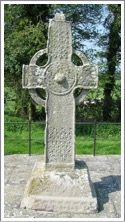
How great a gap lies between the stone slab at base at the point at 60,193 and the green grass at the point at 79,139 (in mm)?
3109

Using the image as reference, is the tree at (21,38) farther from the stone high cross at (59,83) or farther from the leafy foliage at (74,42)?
the stone high cross at (59,83)

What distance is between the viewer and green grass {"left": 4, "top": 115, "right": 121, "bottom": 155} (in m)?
9.15

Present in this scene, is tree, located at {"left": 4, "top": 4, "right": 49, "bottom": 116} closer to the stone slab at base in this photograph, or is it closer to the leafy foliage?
the leafy foliage

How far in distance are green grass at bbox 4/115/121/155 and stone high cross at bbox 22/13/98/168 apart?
116 inches

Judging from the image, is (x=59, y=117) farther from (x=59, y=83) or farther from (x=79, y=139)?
(x=79, y=139)

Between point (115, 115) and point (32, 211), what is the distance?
10024mm

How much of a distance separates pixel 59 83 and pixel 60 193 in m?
1.75

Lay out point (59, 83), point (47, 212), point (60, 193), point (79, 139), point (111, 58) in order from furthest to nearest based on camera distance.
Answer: point (111, 58) → point (79, 139) → point (59, 83) → point (60, 193) → point (47, 212)

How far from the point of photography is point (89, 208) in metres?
4.96

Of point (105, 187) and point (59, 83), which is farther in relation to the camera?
point (105, 187)

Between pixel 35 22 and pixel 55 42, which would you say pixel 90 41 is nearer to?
pixel 35 22

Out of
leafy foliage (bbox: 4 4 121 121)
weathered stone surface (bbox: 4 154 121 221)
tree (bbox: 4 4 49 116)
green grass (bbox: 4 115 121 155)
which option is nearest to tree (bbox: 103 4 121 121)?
leafy foliage (bbox: 4 4 121 121)

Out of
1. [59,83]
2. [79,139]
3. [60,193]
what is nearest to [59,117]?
[59,83]

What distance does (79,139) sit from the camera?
8.45 m
